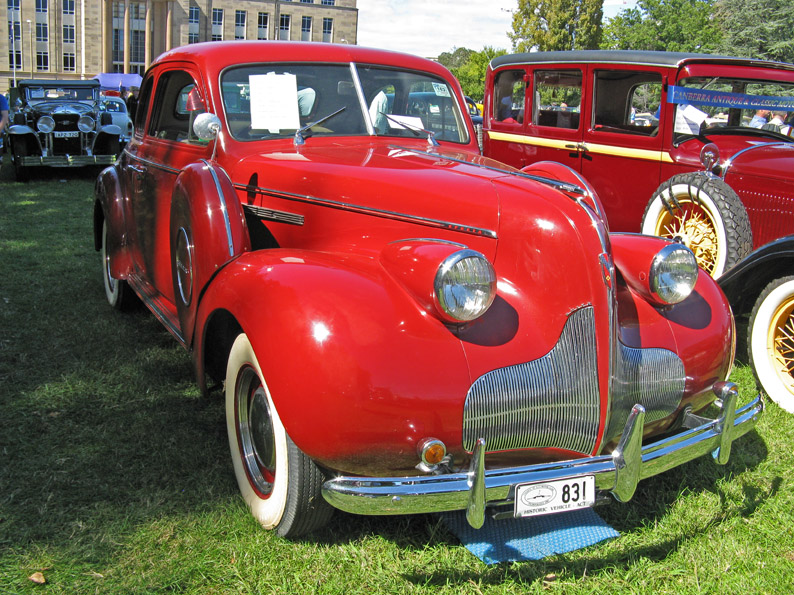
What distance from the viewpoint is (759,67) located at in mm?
5812

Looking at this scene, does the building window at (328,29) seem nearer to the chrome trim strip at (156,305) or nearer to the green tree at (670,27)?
the green tree at (670,27)

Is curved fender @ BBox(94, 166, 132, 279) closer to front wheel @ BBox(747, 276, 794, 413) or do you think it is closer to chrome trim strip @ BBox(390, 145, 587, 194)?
chrome trim strip @ BBox(390, 145, 587, 194)

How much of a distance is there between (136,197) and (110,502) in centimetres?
233

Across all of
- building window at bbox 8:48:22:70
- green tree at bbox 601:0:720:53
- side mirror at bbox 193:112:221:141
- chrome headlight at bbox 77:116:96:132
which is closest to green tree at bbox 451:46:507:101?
green tree at bbox 601:0:720:53

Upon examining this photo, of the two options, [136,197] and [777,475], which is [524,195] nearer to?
[777,475]

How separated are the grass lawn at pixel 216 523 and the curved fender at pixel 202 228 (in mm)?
Answer: 614

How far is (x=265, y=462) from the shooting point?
2639 mm

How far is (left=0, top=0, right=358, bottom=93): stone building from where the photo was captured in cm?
5759

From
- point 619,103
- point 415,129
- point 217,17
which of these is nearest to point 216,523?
point 415,129

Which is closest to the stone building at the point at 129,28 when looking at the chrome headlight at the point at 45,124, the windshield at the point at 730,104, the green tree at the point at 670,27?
the green tree at the point at 670,27

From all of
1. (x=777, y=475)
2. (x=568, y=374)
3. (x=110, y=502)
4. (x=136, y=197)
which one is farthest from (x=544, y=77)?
(x=110, y=502)

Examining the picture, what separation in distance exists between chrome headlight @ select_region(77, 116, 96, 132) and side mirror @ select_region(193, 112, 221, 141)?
33.5 ft

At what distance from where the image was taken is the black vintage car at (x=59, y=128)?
37.7ft

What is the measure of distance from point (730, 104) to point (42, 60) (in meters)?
65.1
